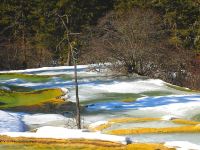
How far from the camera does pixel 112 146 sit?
12.0m

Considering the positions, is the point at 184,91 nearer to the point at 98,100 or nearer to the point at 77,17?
the point at 98,100

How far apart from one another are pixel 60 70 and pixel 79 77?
6.22m

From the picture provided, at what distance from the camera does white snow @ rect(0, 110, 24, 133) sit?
16969 millimetres

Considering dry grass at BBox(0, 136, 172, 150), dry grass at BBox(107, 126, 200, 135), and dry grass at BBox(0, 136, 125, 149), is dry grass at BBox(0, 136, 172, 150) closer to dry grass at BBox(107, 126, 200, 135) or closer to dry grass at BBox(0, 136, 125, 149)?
dry grass at BBox(0, 136, 125, 149)

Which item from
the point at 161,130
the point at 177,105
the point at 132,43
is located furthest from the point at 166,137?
the point at 132,43

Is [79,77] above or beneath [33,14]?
beneath

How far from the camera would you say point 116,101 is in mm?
24328

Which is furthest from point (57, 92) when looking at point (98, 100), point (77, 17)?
point (77, 17)

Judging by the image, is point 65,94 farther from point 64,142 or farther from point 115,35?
point 64,142

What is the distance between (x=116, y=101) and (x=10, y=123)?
7410 mm

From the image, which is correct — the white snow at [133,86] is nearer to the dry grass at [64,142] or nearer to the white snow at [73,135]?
the white snow at [73,135]

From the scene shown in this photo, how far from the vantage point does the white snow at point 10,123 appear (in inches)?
668

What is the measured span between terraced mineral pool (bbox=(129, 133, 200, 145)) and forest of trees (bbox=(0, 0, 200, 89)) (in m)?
21.3

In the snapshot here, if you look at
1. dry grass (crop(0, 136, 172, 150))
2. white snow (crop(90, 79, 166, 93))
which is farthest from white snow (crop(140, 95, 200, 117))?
dry grass (crop(0, 136, 172, 150))
